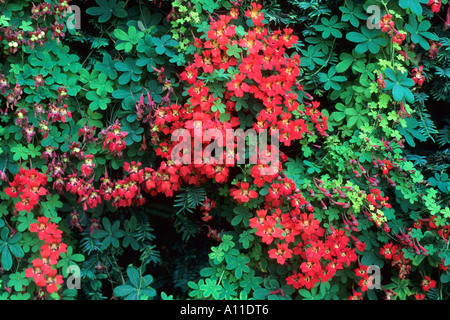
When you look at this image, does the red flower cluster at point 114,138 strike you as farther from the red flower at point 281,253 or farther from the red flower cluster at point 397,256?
the red flower cluster at point 397,256

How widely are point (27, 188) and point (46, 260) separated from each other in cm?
46

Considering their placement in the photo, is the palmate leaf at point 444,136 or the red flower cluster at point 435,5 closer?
the red flower cluster at point 435,5

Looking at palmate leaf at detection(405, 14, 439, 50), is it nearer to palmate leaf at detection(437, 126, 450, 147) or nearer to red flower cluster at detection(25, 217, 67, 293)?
palmate leaf at detection(437, 126, 450, 147)

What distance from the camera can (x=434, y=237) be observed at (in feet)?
9.12

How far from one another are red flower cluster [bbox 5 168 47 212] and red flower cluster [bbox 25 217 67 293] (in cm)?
12

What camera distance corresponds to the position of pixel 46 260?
2.57 m

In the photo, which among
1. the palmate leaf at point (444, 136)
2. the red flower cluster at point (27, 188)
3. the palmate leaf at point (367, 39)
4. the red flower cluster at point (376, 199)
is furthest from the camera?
the palmate leaf at point (444, 136)

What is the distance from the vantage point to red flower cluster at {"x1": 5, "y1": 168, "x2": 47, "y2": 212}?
250 centimetres

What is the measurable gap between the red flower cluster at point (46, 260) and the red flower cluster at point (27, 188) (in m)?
0.12

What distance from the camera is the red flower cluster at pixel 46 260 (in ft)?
8.29

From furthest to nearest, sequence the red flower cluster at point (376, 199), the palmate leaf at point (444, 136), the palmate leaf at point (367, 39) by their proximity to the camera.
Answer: the palmate leaf at point (444, 136), the palmate leaf at point (367, 39), the red flower cluster at point (376, 199)

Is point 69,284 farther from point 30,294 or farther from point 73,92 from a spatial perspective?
point 73,92

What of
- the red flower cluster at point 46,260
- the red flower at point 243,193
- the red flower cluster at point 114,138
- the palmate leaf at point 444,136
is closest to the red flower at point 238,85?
the red flower at point 243,193

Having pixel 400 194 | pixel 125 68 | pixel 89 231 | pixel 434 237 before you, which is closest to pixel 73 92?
pixel 125 68
